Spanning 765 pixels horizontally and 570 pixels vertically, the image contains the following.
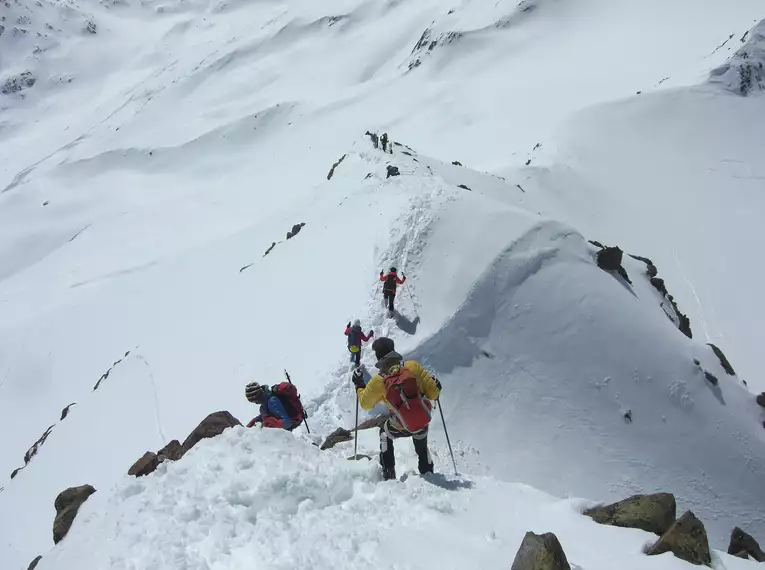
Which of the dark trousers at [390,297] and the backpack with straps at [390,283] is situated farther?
the dark trousers at [390,297]

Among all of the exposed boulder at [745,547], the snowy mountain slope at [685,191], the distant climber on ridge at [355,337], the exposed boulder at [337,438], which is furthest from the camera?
the snowy mountain slope at [685,191]

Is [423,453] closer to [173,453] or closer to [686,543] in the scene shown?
[686,543]

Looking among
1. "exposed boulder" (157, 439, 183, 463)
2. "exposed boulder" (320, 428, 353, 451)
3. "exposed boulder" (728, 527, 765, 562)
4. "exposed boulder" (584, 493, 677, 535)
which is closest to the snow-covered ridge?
"exposed boulder" (728, 527, 765, 562)

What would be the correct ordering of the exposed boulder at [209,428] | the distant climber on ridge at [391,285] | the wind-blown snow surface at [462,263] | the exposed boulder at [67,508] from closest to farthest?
the exposed boulder at [67,508] < the exposed boulder at [209,428] < the wind-blown snow surface at [462,263] < the distant climber on ridge at [391,285]

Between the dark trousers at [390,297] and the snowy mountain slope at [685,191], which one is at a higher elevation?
the dark trousers at [390,297]

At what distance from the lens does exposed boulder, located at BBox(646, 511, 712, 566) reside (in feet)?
18.8

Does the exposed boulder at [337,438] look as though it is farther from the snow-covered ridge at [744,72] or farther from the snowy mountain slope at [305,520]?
the snow-covered ridge at [744,72]

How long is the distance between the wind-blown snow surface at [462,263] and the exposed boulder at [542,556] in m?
5.28

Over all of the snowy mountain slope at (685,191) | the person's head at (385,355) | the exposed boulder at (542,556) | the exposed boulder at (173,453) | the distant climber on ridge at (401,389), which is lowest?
the snowy mountain slope at (685,191)

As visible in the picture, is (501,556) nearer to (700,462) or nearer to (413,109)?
(700,462)

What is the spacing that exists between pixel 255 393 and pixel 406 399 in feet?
9.74

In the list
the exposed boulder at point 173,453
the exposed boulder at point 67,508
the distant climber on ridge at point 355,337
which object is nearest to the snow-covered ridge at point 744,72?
the distant climber on ridge at point 355,337

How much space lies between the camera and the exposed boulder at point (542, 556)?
16.2ft

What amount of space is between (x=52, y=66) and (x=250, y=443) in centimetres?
18486
